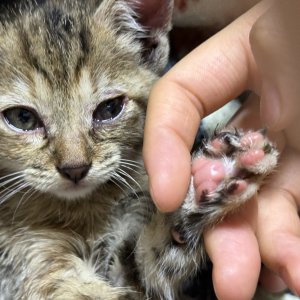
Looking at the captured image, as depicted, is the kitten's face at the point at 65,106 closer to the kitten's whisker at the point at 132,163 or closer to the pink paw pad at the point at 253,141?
the kitten's whisker at the point at 132,163

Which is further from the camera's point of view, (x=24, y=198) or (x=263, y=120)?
(x=24, y=198)

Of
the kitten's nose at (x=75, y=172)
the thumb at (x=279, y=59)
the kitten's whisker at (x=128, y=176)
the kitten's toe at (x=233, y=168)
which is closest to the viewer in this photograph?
the thumb at (x=279, y=59)

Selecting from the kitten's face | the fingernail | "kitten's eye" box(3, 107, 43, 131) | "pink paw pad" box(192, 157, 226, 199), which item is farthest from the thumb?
"kitten's eye" box(3, 107, 43, 131)

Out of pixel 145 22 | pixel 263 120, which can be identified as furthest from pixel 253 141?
pixel 145 22

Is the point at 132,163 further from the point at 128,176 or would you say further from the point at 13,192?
the point at 13,192

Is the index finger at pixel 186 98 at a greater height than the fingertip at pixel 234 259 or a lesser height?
greater

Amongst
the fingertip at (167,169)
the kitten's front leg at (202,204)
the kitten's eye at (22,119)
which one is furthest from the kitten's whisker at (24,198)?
the fingertip at (167,169)

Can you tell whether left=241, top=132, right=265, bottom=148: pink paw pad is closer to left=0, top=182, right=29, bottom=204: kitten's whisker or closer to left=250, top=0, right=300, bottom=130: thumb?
left=250, top=0, right=300, bottom=130: thumb


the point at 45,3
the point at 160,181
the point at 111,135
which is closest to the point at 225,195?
the point at 160,181

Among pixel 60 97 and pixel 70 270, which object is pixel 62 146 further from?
pixel 70 270
